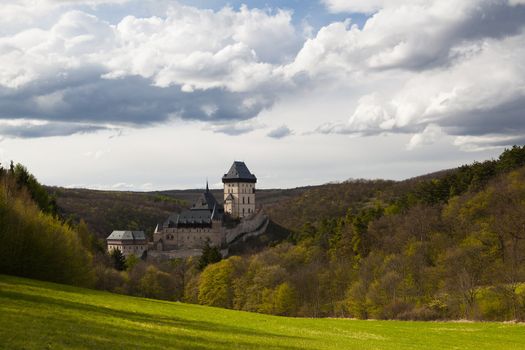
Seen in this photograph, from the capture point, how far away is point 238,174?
573ft

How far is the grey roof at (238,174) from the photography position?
174 metres

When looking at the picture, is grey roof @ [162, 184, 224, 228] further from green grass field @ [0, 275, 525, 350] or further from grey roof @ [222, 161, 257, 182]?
green grass field @ [0, 275, 525, 350]

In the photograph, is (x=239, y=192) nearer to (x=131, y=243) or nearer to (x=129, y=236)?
(x=129, y=236)

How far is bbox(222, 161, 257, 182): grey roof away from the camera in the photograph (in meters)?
174

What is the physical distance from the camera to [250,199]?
172250 millimetres

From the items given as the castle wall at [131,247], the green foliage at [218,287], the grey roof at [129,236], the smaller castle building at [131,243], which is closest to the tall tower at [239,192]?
the grey roof at [129,236]

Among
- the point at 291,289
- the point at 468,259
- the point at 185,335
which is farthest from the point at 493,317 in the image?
the point at 185,335

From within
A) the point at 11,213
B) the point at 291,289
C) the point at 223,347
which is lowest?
the point at 291,289

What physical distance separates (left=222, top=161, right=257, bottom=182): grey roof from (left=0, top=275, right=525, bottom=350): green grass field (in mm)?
140496

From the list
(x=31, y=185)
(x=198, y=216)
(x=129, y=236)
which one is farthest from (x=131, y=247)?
(x=31, y=185)

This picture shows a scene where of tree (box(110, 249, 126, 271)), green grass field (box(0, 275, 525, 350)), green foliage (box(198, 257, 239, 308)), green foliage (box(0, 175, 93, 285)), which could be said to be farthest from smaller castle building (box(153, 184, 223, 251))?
→ green grass field (box(0, 275, 525, 350))

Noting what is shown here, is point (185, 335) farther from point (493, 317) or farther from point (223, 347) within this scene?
point (493, 317)

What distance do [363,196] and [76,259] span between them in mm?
138045

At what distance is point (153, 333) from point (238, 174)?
510ft
